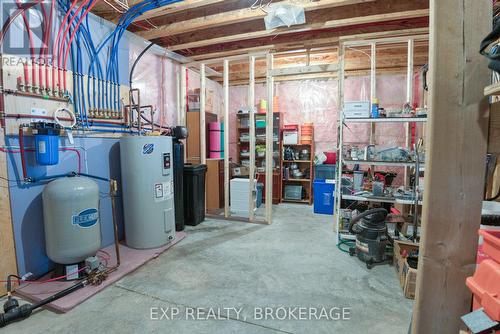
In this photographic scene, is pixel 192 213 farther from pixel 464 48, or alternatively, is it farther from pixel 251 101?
pixel 464 48

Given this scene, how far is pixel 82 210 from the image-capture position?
212 cm

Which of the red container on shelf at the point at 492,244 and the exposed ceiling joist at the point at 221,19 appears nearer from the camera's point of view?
the red container on shelf at the point at 492,244

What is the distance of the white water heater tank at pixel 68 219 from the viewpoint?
2.06m

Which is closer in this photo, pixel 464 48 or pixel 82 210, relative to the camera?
pixel 464 48

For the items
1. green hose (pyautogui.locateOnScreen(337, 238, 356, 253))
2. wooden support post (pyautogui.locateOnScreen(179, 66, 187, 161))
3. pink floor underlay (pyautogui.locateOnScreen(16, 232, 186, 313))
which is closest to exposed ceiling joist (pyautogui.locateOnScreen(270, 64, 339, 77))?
wooden support post (pyautogui.locateOnScreen(179, 66, 187, 161))

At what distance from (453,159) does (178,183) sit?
3.13 metres

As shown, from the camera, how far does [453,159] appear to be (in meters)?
0.85

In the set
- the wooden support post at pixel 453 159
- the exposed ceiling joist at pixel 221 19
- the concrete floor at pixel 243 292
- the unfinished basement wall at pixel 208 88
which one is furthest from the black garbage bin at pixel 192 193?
the wooden support post at pixel 453 159

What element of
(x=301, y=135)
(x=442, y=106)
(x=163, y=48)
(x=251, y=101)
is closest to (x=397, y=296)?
(x=442, y=106)

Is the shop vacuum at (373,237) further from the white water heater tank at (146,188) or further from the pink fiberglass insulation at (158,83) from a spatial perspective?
the pink fiberglass insulation at (158,83)

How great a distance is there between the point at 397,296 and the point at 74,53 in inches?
147

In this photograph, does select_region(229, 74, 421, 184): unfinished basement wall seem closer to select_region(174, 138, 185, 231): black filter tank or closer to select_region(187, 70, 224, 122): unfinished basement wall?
select_region(187, 70, 224, 122): unfinished basement wall

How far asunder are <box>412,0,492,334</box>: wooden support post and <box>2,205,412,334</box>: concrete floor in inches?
39.4

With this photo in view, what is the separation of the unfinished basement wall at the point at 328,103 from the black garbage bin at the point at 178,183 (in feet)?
7.62
